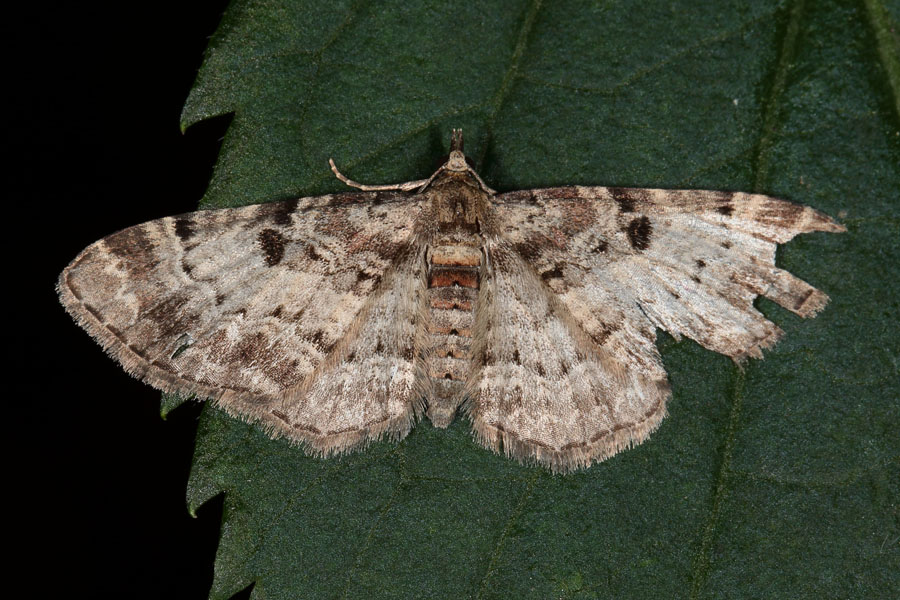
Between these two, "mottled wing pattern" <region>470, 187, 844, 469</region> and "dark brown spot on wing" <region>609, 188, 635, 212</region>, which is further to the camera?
"dark brown spot on wing" <region>609, 188, 635, 212</region>

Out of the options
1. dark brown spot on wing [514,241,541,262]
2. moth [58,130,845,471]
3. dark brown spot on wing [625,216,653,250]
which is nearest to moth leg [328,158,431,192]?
moth [58,130,845,471]

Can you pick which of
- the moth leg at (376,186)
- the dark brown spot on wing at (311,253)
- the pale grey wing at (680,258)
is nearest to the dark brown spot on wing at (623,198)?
the pale grey wing at (680,258)

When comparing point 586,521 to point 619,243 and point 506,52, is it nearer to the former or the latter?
point 619,243

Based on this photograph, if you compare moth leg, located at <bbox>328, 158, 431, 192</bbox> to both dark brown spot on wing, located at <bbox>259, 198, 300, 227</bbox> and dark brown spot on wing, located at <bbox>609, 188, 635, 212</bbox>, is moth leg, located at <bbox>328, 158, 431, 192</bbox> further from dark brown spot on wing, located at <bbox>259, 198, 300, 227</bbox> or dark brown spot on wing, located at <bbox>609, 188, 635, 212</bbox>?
dark brown spot on wing, located at <bbox>609, 188, 635, 212</bbox>

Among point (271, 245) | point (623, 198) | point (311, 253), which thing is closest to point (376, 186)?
point (311, 253)

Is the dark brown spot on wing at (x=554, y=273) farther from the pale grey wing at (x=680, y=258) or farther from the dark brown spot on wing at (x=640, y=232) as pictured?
→ the dark brown spot on wing at (x=640, y=232)
